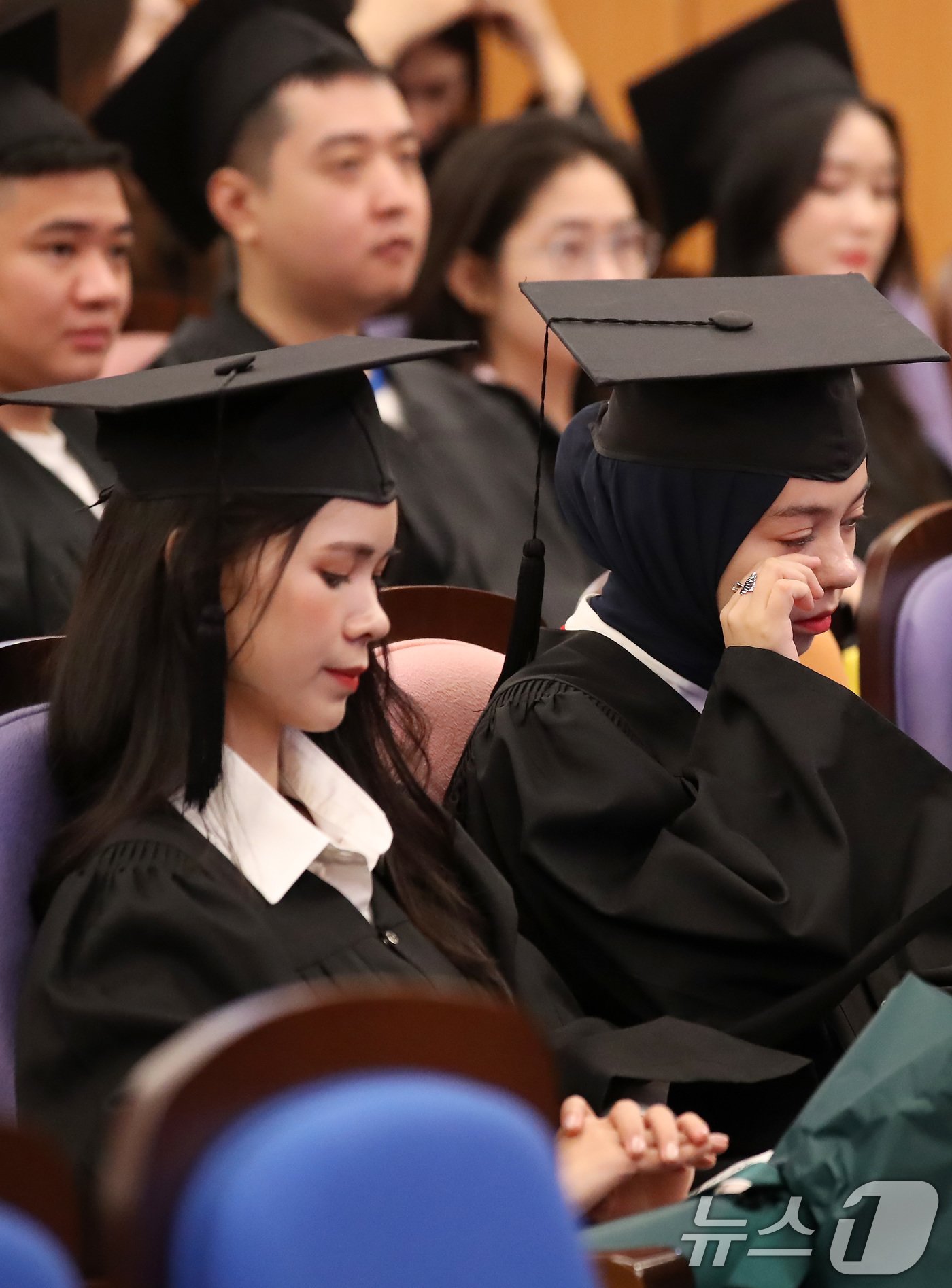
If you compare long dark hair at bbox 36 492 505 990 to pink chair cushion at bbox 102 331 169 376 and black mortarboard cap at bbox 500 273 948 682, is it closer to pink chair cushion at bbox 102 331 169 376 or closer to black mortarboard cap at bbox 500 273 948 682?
black mortarboard cap at bbox 500 273 948 682

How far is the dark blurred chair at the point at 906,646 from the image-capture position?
7.18ft

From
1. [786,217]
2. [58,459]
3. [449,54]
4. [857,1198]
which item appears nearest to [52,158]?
[58,459]

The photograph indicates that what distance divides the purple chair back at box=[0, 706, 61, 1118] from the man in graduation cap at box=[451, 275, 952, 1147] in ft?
1.45

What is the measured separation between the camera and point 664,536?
179 centimetres

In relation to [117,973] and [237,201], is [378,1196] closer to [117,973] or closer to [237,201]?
[117,973]

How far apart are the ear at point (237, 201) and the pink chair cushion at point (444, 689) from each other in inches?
60.6

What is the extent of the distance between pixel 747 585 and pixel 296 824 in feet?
1.81

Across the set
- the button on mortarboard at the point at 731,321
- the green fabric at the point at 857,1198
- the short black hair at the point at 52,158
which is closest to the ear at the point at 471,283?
the short black hair at the point at 52,158

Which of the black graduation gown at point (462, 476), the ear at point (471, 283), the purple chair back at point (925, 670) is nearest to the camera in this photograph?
the purple chair back at point (925, 670)

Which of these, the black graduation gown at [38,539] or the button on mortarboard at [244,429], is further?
the black graduation gown at [38,539]

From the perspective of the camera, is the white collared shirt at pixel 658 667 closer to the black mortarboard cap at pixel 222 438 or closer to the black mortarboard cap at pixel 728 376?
the black mortarboard cap at pixel 728 376

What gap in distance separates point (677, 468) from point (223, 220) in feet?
5.85

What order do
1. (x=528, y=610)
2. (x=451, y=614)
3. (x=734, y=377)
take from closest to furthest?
(x=734, y=377) < (x=528, y=610) < (x=451, y=614)

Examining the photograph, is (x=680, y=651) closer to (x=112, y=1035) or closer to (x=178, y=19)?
(x=112, y=1035)
